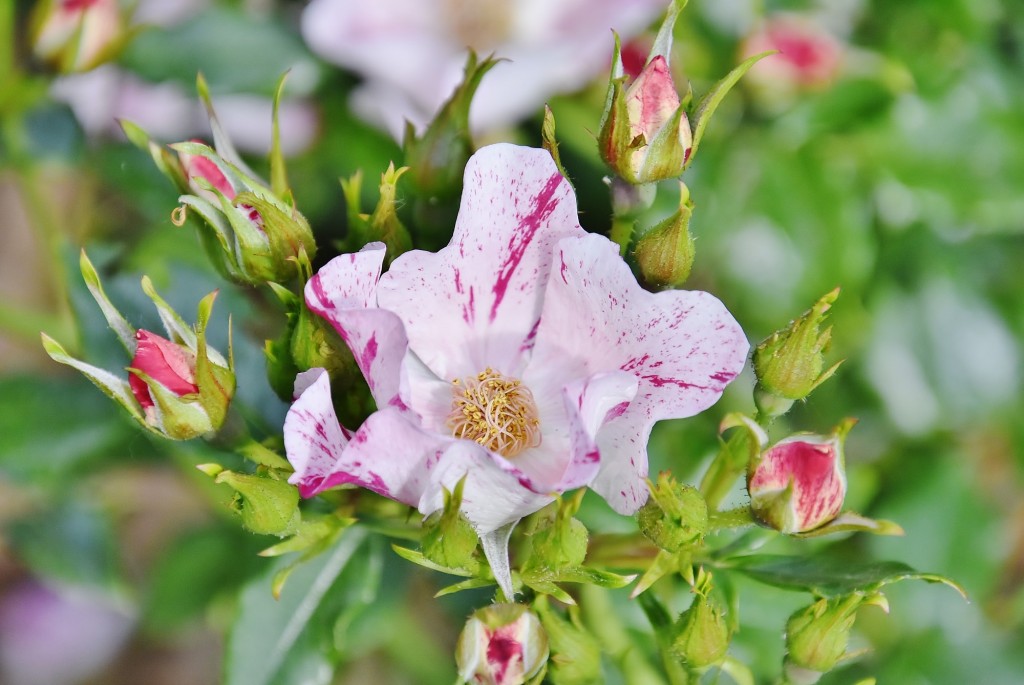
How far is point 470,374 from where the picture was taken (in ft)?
3.38

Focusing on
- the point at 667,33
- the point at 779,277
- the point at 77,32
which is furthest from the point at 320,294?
the point at 779,277

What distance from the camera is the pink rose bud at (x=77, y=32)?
1.32m

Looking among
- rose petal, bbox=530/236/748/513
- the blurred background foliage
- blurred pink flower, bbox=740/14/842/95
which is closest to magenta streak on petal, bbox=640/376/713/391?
rose petal, bbox=530/236/748/513

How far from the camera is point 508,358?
1018mm

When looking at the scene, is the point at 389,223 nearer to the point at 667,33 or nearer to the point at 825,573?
the point at 667,33

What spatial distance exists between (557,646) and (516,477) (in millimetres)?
247

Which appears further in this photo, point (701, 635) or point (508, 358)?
point (508, 358)

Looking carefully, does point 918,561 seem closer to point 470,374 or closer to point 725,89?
point 470,374

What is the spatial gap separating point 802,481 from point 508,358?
326mm

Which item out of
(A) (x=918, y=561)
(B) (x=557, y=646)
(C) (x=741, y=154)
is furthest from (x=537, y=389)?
(A) (x=918, y=561)

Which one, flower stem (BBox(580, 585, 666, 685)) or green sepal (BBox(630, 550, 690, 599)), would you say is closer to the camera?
green sepal (BBox(630, 550, 690, 599))

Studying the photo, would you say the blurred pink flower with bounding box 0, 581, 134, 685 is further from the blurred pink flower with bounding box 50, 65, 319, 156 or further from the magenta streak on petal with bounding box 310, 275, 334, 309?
the magenta streak on petal with bounding box 310, 275, 334, 309

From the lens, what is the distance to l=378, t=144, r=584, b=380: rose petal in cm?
84

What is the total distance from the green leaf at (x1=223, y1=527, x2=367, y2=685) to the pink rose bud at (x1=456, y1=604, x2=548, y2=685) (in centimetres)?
38
